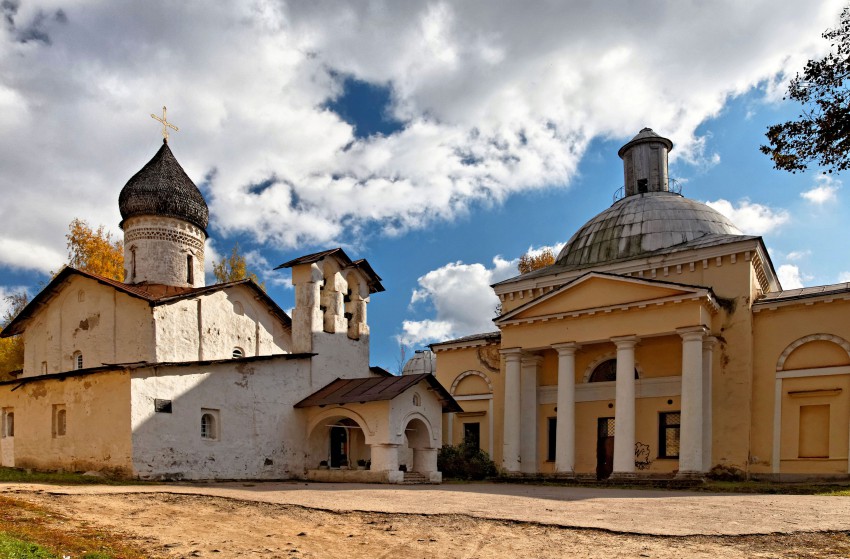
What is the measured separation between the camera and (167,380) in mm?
16469

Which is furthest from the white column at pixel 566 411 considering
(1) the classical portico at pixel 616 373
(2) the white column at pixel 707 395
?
(2) the white column at pixel 707 395

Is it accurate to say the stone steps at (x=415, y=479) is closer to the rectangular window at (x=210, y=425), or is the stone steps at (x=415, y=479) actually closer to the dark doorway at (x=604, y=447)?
the rectangular window at (x=210, y=425)

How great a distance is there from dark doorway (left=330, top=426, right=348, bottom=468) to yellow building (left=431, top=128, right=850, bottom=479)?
6.34 metres

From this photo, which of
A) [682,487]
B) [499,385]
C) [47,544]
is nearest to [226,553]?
[47,544]

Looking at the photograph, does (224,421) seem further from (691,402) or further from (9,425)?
(691,402)

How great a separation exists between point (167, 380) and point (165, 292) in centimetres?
845

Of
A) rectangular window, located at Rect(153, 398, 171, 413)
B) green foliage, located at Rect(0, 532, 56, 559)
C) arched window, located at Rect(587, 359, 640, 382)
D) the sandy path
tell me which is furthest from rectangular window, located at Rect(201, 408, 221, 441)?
arched window, located at Rect(587, 359, 640, 382)

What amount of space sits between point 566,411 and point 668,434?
11.1 feet

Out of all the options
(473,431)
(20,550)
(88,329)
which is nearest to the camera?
(20,550)

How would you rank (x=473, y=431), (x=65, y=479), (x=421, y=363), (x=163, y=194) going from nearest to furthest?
(x=65, y=479)
(x=163, y=194)
(x=473, y=431)
(x=421, y=363)

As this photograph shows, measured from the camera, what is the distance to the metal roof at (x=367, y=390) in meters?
18.5

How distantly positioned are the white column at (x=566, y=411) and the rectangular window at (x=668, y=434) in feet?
9.41

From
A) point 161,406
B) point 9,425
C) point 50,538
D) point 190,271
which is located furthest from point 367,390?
point 50,538

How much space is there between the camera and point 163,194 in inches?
982
